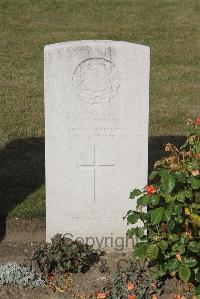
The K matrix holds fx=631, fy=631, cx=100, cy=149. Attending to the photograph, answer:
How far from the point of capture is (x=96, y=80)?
5355 millimetres

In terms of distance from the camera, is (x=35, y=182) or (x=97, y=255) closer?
(x=97, y=255)

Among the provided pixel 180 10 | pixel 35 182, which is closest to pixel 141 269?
pixel 35 182

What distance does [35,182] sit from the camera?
7449 millimetres

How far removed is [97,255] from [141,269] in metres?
0.54

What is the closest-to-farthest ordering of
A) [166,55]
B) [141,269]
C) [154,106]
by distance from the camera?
1. [141,269]
2. [154,106]
3. [166,55]

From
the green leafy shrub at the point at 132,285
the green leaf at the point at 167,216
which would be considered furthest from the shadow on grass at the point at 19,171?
the green leaf at the point at 167,216

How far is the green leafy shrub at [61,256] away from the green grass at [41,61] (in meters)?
1.28

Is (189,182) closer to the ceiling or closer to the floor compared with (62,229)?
closer to the ceiling

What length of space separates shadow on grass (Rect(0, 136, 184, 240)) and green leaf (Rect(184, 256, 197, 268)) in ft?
7.06

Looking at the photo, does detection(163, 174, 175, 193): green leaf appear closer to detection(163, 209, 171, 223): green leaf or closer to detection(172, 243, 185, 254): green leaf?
detection(163, 209, 171, 223): green leaf

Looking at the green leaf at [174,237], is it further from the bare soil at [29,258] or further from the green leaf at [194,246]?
the bare soil at [29,258]

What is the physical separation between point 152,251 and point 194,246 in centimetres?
32

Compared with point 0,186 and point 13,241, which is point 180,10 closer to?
point 0,186

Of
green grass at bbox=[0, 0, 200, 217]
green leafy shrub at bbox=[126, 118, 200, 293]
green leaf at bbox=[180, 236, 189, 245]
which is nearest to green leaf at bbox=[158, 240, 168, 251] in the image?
green leafy shrub at bbox=[126, 118, 200, 293]
